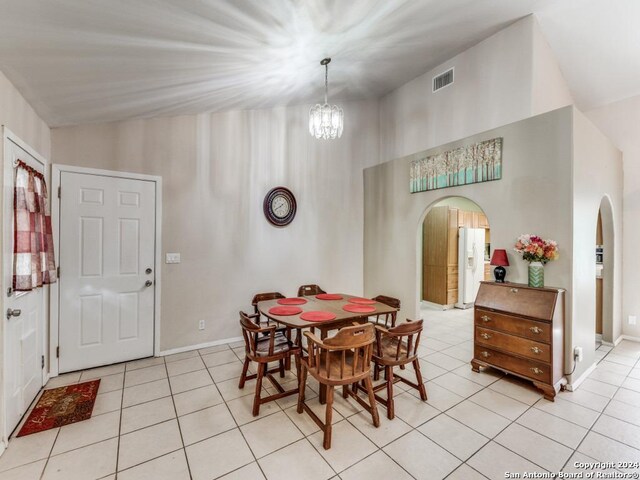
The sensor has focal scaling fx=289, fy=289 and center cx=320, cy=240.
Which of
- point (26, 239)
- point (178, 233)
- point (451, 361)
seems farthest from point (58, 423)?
point (451, 361)

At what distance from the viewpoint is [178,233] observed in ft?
12.0

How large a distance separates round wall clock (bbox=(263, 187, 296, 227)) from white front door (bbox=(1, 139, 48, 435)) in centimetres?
240

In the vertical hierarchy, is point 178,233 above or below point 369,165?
below

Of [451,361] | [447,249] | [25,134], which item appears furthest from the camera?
[447,249]

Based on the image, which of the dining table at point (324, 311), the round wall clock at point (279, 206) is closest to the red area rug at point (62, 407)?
the dining table at point (324, 311)

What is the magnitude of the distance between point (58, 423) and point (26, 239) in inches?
57.4

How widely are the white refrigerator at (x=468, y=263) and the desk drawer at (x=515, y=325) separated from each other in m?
2.93

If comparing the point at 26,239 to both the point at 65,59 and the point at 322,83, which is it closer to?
the point at 65,59

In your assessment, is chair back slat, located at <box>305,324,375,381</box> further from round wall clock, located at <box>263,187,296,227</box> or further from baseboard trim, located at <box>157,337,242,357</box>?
round wall clock, located at <box>263,187,296,227</box>

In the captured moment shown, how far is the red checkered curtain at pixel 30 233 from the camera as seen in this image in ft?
7.02

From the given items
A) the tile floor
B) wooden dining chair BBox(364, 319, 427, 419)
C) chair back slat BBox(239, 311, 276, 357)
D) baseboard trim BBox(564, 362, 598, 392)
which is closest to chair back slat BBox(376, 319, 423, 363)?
wooden dining chair BBox(364, 319, 427, 419)

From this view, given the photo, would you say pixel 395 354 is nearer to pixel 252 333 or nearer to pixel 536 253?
pixel 252 333

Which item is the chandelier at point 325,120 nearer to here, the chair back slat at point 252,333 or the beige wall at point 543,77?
the chair back slat at point 252,333

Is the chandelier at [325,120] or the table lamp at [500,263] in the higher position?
the chandelier at [325,120]
